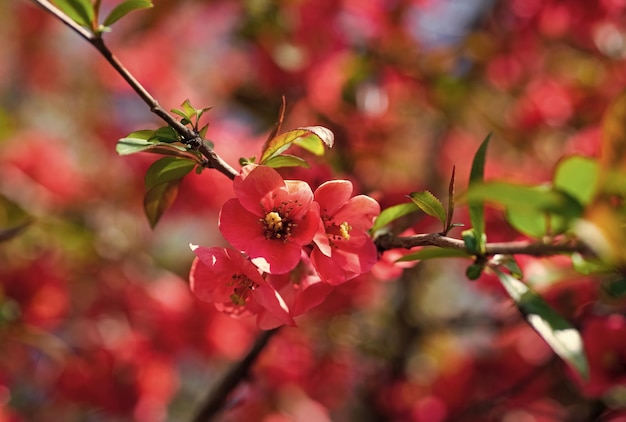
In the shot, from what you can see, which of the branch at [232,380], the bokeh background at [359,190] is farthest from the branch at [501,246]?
the bokeh background at [359,190]

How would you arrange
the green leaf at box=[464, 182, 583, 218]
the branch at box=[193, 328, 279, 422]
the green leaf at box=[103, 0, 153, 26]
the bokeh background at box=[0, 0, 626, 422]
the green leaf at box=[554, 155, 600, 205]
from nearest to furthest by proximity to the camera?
the green leaf at box=[464, 182, 583, 218] < the green leaf at box=[554, 155, 600, 205] < the green leaf at box=[103, 0, 153, 26] < the branch at box=[193, 328, 279, 422] < the bokeh background at box=[0, 0, 626, 422]

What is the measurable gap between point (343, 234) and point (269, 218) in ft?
0.23

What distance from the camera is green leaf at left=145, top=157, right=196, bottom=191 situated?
57cm

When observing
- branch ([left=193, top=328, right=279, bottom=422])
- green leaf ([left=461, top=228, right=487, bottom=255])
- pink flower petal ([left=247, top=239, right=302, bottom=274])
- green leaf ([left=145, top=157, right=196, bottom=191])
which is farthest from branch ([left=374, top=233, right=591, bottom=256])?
branch ([left=193, top=328, right=279, bottom=422])

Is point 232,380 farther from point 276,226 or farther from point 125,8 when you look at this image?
point 125,8

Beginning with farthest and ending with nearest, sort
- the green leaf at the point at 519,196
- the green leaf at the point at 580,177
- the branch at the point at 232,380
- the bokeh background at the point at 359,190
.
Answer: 1. the bokeh background at the point at 359,190
2. the branch at the point at 232,380
3. the green leaf at the point at 580,177
4. the green leaf at the point at 519,196

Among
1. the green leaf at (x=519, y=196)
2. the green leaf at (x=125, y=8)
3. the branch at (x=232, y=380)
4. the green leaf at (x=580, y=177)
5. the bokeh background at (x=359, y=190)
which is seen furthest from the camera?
the bokeh background at (x=359, y=190)

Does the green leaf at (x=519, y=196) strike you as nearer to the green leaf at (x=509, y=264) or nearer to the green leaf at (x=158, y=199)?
the green leaf at (x=509, y=264)

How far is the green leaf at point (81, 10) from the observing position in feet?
1.92

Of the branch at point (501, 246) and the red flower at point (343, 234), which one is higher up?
the red flower at point (343, 234)

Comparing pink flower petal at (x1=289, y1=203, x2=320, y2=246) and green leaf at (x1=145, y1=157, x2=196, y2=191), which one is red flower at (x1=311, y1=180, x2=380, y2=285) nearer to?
pink flower petal at (x1=289, y1=203, x2=320, y2=246)

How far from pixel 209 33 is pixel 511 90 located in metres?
1.55

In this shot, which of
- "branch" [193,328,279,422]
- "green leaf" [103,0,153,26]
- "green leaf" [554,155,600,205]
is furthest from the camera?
"branch" [193,328,279,422]

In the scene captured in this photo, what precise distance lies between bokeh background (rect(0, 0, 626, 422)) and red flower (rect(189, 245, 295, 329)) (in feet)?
1.56
